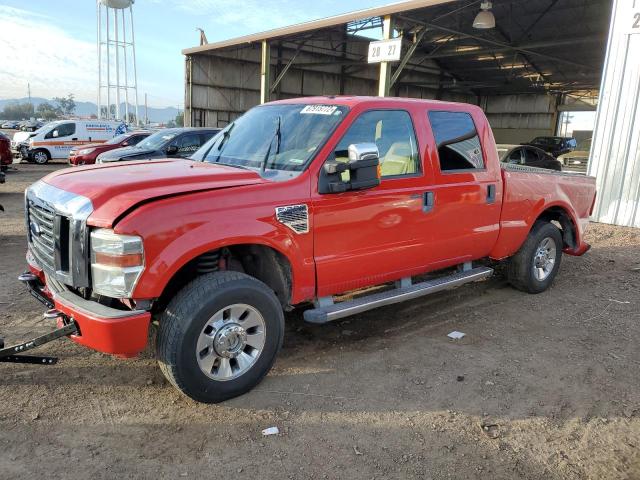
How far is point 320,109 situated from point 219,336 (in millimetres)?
1983

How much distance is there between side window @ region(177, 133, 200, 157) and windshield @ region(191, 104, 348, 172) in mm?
8281

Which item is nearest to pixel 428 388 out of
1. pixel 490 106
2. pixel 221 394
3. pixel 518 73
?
pixel 221 394

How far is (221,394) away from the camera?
3.40m

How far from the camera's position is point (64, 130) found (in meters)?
21.3

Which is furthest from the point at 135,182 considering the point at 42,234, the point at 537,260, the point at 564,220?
the point at 564,220

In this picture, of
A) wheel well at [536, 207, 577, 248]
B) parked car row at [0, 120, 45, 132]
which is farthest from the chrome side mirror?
parked car row at [0, 120, 45, 132]

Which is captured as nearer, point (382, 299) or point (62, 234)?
point (62, 234)

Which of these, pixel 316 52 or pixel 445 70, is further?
pixel 445 70

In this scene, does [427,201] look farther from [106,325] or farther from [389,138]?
[106,325]

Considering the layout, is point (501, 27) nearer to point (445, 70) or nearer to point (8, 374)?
point (445, 70)

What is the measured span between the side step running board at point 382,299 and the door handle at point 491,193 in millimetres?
743

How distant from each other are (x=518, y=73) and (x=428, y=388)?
31.9 meters

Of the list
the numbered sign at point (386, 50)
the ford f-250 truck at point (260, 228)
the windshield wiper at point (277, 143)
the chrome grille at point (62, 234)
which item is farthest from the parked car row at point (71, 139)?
the chrome grille at point (62, 234)

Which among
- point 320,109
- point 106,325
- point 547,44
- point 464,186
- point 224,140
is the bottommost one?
point 106,325
